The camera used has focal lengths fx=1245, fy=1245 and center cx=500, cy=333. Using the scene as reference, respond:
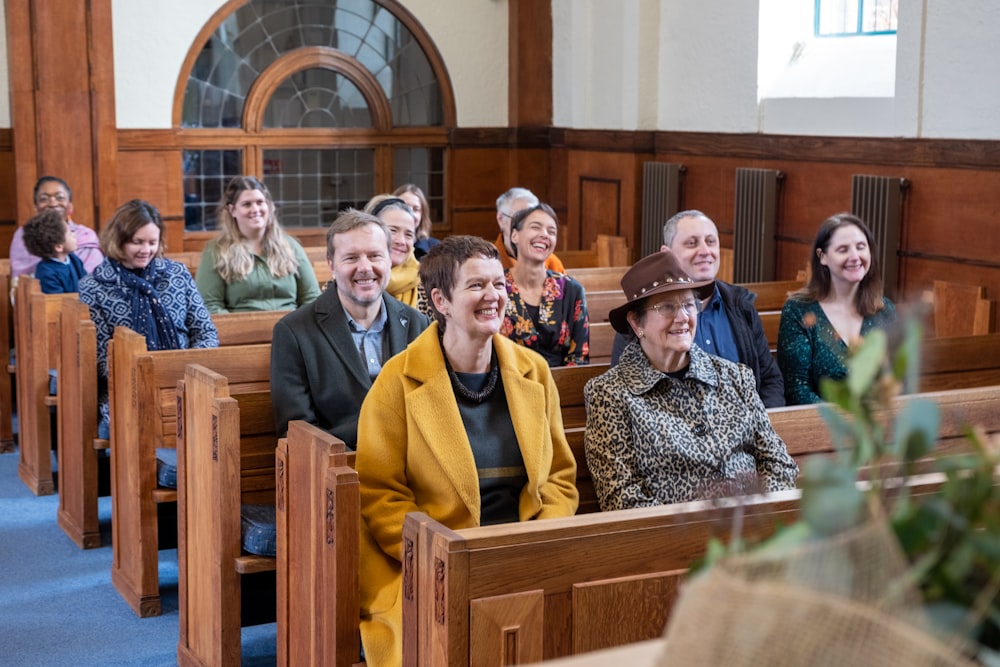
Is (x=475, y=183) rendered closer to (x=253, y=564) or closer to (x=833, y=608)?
(x=253, y=564)

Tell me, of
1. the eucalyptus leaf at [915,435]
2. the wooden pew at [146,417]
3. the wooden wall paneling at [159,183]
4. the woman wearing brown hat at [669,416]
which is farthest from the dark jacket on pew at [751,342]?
the wooden wall paneling at [159,183]

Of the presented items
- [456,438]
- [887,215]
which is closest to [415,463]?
[456,438]

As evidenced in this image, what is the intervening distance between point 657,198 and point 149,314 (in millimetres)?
4435

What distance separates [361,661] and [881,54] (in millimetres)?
5340

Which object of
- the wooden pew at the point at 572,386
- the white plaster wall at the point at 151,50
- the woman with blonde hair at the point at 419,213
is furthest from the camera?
the white plaster wall at the point at 151,50

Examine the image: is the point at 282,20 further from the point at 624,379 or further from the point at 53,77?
the point at 624,379

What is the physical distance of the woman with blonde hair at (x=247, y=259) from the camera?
Result: 225 inches

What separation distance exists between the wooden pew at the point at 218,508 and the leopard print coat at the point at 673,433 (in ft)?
3.48

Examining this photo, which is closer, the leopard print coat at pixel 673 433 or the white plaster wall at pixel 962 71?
the leopard print coat at pixel 673 433

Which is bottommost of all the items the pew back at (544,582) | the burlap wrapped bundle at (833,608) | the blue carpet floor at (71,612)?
the blue carpet floor at (71,612)

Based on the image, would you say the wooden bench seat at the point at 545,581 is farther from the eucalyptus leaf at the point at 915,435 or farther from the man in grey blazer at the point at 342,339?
the eucalyptus leaf at the point at 915,435

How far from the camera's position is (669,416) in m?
3.21

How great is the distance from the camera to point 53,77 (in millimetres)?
8570

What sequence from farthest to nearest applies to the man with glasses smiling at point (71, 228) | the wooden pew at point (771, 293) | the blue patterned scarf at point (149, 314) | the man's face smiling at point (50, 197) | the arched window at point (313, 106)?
1. the arched window at point (313, 106)
2. the man's face smiling at point (50, 197)
3. the man with glasses smiling at point (71, 228)
4. the wooden pew at point (771, 293)
5. the blue patterned scarf at point (149, 314)
